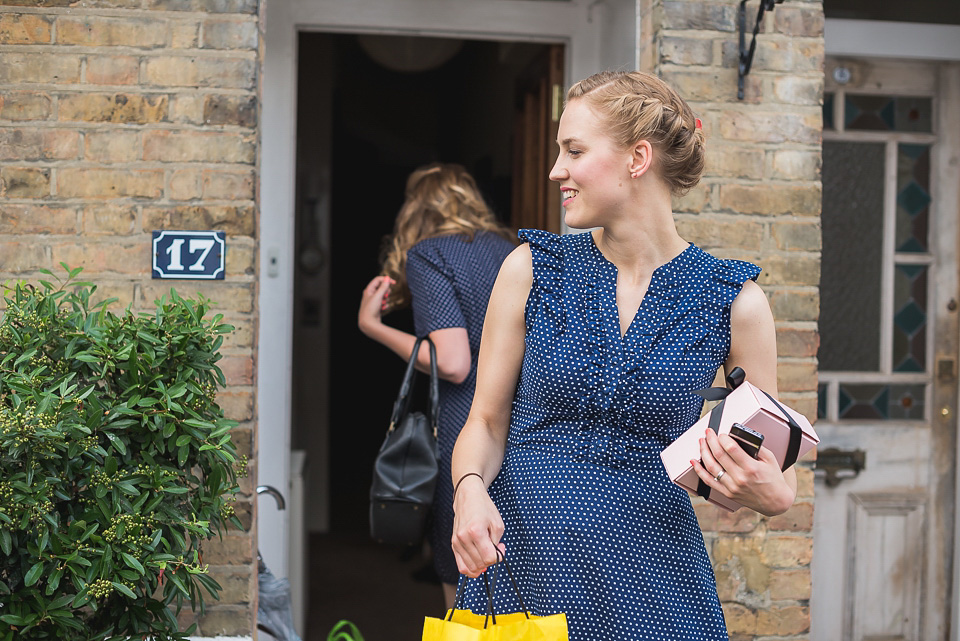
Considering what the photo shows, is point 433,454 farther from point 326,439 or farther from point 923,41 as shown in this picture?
point 326,439

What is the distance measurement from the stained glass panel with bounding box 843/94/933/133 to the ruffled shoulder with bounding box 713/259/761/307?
7.09ft

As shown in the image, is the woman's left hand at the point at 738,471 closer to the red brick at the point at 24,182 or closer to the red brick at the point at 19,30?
the red brick at the point at 24,182

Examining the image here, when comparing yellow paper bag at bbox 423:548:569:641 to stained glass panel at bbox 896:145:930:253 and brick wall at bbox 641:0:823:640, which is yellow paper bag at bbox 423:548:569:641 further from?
stained glass panel at bbox 896:145:930:253

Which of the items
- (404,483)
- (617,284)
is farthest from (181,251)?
(617,284)

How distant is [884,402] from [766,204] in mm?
1204

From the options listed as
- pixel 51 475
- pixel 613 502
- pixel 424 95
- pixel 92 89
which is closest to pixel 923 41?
pixel 613 502

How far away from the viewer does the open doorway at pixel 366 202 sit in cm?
462

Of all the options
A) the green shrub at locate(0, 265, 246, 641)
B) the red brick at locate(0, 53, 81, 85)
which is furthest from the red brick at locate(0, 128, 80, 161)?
the green shrub at locate(0, 265, 246, 641)

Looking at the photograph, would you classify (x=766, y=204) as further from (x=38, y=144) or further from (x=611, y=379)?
(x=38, y=144)

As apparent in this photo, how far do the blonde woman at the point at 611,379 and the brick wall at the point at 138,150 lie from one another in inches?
47.3

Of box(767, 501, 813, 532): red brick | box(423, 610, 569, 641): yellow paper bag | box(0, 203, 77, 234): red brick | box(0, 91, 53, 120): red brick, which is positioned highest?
box(0, 91, 53, 120): red brick

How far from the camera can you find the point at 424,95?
857 centimetres

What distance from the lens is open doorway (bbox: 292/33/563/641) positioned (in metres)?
4.62

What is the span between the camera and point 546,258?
1.79 metres
